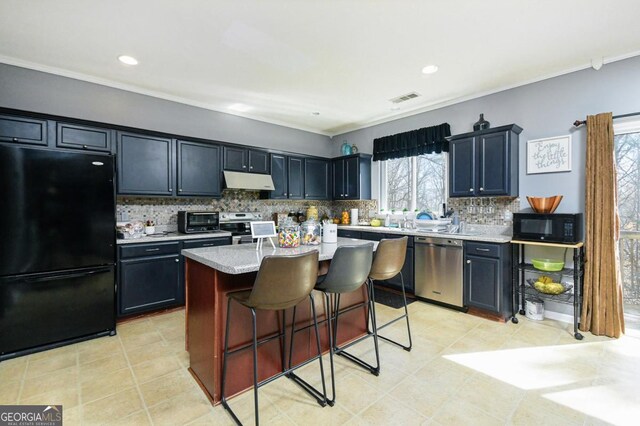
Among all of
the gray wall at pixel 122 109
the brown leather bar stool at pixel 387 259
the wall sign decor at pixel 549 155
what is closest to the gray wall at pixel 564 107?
the wall sign decor at pixel 549 155

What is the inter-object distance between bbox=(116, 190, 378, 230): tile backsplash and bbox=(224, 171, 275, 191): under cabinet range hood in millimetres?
387

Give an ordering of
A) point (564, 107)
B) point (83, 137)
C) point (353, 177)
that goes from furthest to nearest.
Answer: point (353, 177) → point (564, 107) → point (83, 137)

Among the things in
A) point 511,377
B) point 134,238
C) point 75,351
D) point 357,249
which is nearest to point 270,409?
point 357,249

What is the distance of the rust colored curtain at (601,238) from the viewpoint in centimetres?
292

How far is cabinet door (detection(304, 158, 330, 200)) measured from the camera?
5.43 metres

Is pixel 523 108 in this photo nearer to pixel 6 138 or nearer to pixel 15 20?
pixel 15 20

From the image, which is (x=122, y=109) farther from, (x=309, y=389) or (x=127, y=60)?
(x=309, y=389)

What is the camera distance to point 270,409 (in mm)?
1922

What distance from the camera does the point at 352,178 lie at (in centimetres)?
544

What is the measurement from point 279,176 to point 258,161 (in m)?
0.45

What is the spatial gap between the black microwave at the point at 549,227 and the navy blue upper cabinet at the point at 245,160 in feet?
11.3

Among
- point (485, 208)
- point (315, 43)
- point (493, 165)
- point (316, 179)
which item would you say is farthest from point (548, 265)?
point (316, 179)

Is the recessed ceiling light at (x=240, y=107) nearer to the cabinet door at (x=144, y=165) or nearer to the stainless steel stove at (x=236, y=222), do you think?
the cabinet door at (x=144, y=165)
